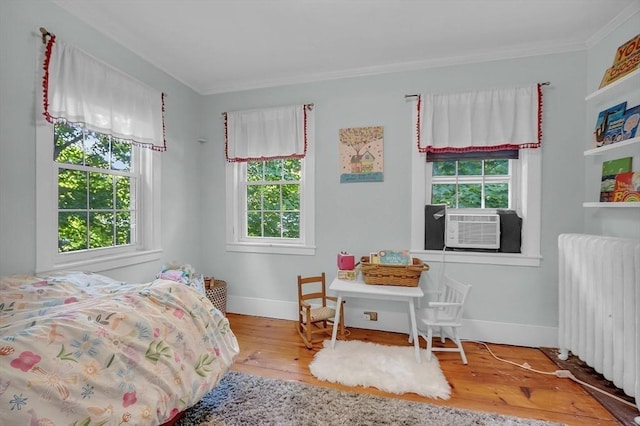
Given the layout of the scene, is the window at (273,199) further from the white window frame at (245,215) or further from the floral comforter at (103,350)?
the floral comforter at (103,350)

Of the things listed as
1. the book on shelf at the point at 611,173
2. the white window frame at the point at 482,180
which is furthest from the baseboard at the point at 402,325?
the book on shelf at the point at 611,173

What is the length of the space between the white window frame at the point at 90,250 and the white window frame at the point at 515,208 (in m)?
2.45

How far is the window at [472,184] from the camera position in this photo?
8.87ft

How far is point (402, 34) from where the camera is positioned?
2359mm

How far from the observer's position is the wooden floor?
1.74m

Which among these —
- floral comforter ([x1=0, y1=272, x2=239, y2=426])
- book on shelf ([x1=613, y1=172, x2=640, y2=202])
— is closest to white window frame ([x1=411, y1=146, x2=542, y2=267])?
book on shelf ([x1=613, y1=172, x2=640, y2=202])

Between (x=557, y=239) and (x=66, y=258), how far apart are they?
3.83 m

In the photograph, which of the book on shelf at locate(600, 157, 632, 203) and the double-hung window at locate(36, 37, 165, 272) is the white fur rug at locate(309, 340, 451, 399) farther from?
the double-hung window at locate(36, 37, 165, 272)

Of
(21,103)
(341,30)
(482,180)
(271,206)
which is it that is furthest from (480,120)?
(21,103)

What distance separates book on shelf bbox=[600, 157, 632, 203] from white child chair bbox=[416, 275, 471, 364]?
1201 millimetres

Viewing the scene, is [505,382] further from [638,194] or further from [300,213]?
[300,213]

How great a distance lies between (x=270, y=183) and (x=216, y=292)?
Answer: 127 cm

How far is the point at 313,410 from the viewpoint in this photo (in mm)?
1708

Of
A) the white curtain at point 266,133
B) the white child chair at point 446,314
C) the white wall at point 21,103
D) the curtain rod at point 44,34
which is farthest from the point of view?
the white curtain at point 266,133
